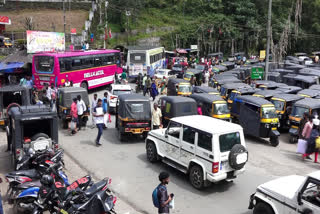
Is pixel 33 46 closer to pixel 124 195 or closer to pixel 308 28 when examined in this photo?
pixel 124 195

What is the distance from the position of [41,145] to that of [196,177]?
4693 mm

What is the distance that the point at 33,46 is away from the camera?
3130 cm

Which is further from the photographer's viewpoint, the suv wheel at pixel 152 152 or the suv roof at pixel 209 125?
the suv wheel at pixel 152 152

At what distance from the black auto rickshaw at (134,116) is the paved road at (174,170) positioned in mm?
670

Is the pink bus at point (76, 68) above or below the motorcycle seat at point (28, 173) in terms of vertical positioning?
above

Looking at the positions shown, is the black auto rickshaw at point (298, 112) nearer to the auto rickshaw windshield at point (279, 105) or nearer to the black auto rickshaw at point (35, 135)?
the auto rickshaw windshield at point (279, 105)

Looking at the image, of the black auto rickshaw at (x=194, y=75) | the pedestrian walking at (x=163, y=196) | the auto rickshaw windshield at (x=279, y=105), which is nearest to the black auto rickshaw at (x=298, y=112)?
the auto rickshaw windshield at (x=279, y=105)

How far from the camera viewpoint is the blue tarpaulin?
25.3 meters

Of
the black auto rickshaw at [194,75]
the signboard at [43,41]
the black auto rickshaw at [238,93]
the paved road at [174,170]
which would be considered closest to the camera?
the paved road at [174,170]

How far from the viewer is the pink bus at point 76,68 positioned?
21.7 m

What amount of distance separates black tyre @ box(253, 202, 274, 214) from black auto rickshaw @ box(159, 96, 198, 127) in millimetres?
7214

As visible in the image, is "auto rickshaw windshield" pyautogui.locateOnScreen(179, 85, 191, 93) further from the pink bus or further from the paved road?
the pink bus

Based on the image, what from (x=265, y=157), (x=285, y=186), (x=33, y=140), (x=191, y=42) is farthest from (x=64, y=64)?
(x=191, y=42)

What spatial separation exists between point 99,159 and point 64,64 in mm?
11906
